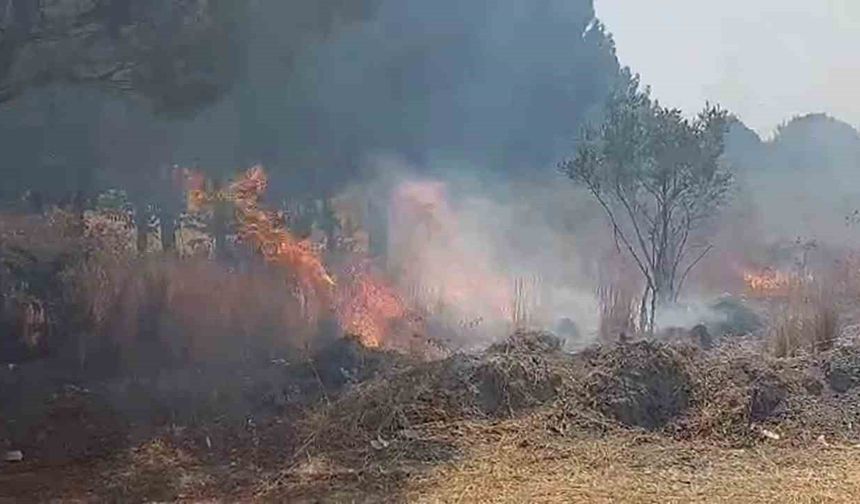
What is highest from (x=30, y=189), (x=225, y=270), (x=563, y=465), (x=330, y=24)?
(x=330, y=24)

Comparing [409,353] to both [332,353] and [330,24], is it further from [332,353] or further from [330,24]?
[330,24]

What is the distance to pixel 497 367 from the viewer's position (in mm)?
8523

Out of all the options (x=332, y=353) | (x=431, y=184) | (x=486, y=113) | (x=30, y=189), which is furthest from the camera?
(x=486, y=113)

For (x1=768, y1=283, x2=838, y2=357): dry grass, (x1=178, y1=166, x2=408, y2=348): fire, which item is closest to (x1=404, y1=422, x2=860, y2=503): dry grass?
(x1=768, y1=283, x2=838, y2=357): dry grass

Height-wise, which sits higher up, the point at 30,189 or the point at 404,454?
the point at 30,189

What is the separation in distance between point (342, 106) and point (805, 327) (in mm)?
9346

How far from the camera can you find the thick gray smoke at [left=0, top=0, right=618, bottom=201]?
12297 mm

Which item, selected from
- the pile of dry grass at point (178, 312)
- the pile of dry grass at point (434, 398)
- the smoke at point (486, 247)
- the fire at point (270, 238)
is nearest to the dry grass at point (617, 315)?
the smoke at point (486, 247)

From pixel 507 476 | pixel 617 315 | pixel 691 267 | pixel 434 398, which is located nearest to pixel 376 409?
pixel 434 398

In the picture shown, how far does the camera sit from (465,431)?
764 centimetres

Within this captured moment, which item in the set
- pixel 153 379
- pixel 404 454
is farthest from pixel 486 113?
pixel 404 454

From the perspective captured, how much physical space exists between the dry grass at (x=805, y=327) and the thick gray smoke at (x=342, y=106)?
19.3 feet

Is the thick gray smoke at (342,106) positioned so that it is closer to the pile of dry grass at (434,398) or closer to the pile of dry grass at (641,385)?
the pile of dry grass at (434,398)

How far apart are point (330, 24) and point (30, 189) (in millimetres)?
4429
